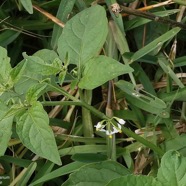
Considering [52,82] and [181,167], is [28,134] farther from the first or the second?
[181,167]

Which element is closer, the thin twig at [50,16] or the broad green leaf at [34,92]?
the broad green leaf at [34,92]

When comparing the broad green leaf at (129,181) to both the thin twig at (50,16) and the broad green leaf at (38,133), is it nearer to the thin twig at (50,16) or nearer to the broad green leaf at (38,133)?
the broad green leaf at (38,133)

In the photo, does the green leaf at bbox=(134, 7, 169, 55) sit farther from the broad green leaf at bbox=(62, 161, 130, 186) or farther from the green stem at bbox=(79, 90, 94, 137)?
the broad green leaf at bbox=(62, 161, 130, 186)

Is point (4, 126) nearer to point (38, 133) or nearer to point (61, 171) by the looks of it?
point (38, 133)

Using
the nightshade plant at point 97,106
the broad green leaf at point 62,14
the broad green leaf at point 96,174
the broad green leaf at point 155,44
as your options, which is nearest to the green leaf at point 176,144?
the nightshade plant at point 97,106

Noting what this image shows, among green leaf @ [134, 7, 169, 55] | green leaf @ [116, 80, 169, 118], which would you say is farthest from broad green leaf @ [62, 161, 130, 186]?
green leaf @ [134, 7, 169, 55]

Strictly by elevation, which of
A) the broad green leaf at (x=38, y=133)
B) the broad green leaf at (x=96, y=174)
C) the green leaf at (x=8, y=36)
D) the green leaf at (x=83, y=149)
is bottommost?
the green leaf at (x=83, y=149)

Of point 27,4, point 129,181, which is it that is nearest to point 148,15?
point 27,4
